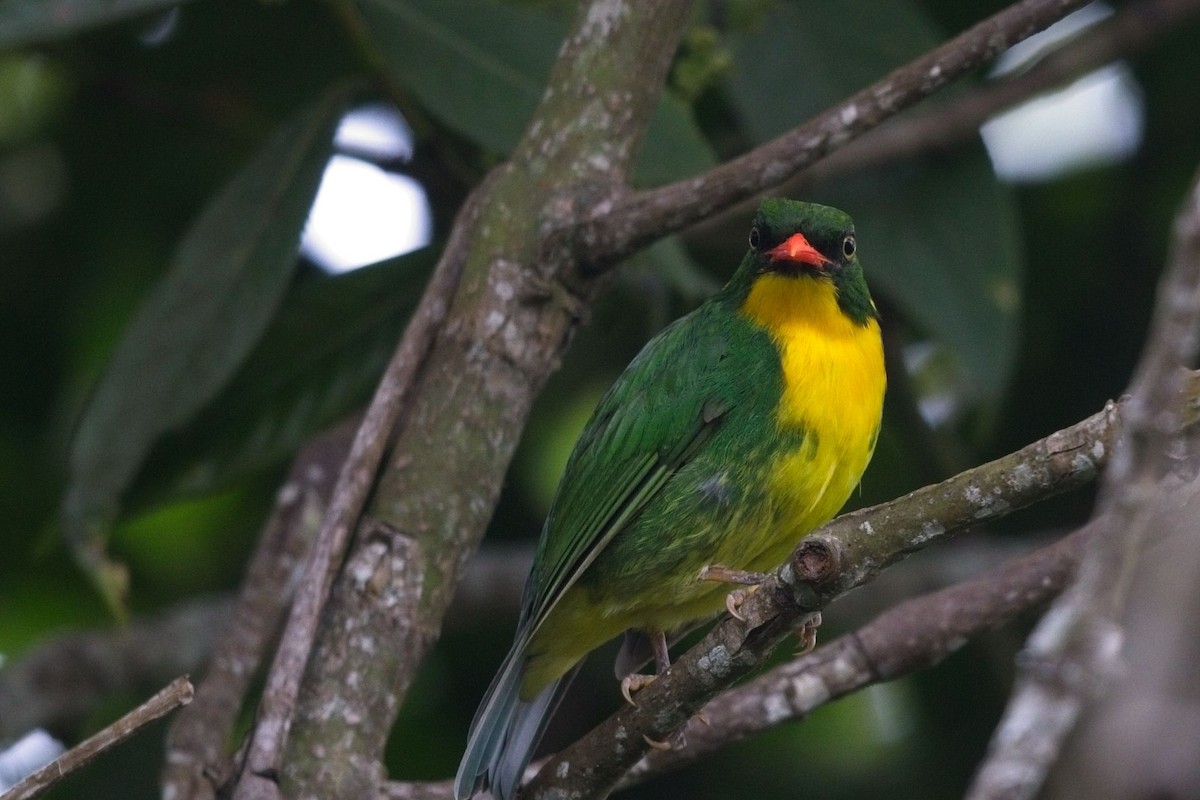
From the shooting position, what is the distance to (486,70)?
405cm

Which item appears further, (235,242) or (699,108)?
(699,108)

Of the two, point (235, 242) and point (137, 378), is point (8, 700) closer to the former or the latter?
point (137, 378)

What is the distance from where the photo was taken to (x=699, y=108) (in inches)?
206

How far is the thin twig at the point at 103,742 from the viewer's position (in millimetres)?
2299

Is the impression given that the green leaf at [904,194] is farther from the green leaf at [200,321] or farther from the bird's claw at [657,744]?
the bird's claw at [657,744]

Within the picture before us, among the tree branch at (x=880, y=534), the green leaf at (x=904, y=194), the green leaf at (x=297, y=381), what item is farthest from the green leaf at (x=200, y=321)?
the tree branch at (x=880, y=534)

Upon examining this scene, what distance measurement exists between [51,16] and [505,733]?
194cm

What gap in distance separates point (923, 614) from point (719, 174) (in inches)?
41.3

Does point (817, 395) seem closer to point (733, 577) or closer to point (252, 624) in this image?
point (733, 577)

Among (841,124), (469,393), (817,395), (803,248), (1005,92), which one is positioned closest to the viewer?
(841,124)

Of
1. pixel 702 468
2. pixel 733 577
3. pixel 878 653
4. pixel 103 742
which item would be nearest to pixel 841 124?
pixel 702 468

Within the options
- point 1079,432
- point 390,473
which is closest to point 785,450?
point 390,473

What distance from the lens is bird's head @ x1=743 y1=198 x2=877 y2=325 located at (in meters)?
3.75

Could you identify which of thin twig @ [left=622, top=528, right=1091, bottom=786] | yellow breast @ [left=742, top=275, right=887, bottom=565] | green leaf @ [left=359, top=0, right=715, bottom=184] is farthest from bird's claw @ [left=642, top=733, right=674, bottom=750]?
green leaf @ [left=359, top=0, right=715, bottom=184]
